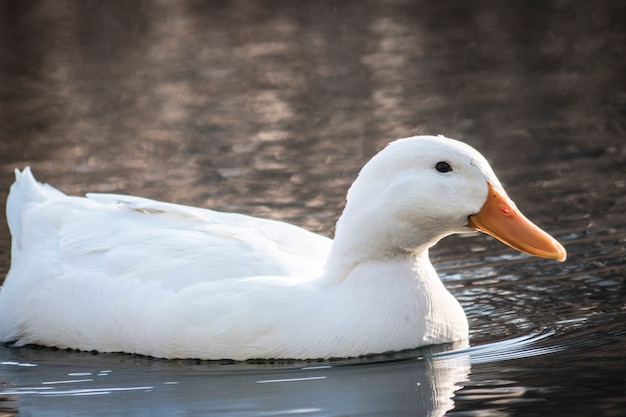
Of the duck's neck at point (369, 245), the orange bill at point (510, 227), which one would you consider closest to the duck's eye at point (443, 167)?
the orange bill at point (510, 227)

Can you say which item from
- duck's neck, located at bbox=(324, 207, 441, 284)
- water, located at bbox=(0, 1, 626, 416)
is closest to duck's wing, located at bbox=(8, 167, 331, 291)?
duck's neck, located at bbox=(324, 207, 441, 284)

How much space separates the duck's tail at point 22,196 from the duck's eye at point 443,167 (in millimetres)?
3115

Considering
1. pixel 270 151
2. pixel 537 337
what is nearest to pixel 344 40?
pixel 270 151

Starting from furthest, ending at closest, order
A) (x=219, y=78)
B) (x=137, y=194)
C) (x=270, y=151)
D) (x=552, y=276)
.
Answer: (x=219, y=78), (x=270, y=151), (x=137, y=194), (x=552, y=276)

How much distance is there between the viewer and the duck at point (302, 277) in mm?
7102

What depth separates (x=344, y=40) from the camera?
2050cm

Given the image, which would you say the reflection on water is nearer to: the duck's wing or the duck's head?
Result: the duck's wing

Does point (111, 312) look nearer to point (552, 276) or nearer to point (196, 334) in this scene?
point (196, 334)

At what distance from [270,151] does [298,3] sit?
11.3 m

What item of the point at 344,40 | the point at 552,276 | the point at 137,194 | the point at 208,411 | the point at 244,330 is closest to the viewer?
the point at 208,411

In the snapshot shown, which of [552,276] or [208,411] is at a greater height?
[552,276]

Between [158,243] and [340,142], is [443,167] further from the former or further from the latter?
[340,142]

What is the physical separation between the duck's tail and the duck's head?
2.77 m

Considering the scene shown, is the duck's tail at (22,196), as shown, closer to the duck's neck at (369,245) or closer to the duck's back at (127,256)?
the duck's back at (127,256)
